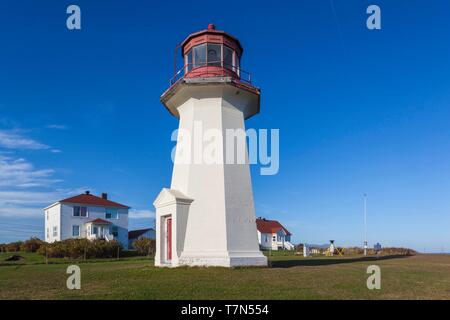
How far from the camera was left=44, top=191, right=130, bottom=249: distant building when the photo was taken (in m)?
42.1

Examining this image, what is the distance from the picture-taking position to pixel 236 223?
16734mm

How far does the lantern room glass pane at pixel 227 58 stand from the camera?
18209 millimetres

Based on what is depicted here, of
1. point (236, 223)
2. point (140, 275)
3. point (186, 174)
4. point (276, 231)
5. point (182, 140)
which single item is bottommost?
point (276, 231)

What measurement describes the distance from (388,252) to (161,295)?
130 feet

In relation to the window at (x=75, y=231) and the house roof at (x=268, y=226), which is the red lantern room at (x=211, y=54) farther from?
the house roof at (x=268, y=226)

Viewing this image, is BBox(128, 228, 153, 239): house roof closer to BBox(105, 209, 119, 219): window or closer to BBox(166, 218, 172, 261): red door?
BBox(105, 209, 119, 219): window

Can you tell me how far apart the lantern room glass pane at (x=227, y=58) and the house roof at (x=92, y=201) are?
3129 centimetres

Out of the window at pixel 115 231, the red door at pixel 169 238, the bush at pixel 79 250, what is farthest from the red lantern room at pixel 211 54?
the window at pixel 115 231

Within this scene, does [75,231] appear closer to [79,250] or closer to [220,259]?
[79,250]

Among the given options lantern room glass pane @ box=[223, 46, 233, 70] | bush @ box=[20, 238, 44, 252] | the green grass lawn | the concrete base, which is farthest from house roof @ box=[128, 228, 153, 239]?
the green grass lawn

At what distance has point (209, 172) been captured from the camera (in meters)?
17.2

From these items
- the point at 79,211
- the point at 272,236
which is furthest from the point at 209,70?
the point at 272,236
